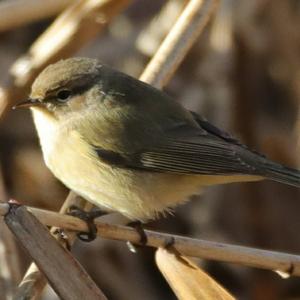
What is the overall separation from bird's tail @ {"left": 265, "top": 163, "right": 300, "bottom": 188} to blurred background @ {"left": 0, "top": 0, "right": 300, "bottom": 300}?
4.54ft

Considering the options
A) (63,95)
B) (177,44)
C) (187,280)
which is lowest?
(187,280)

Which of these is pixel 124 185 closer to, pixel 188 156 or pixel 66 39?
pixel 188 156

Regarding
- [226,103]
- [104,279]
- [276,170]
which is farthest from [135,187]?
[226,103]

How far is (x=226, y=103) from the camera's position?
491 centimetres

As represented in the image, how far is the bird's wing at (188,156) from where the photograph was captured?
3.35m

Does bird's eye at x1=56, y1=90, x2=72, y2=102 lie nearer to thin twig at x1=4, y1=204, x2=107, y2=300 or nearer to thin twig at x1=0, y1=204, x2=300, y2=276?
thin twig at x1=0, y1=204, x2=300, y2=276

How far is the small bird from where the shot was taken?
3.33 metres

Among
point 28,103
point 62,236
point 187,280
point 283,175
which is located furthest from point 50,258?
point 283,175

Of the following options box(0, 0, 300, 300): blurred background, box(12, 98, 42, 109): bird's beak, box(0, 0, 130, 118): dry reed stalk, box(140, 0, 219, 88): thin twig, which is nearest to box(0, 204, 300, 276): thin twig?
box(12, 98, 42, 109): bird's beak

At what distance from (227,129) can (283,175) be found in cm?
154

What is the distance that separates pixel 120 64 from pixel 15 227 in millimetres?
2545

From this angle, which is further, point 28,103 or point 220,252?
point 28,103

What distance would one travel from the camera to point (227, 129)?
483 cm

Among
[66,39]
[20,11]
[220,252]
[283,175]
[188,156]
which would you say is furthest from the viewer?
[20,11]
